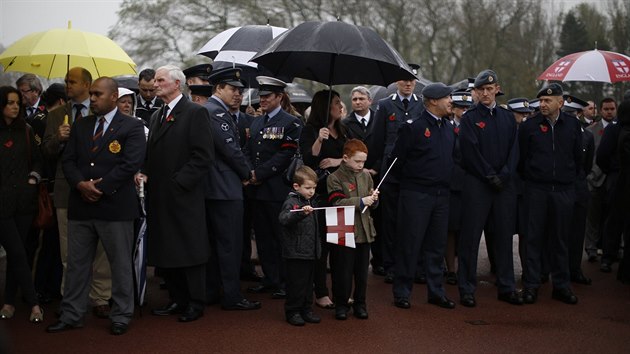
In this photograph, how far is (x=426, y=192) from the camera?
8.12 m

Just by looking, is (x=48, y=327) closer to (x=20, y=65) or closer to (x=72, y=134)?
(x=72, y=134)

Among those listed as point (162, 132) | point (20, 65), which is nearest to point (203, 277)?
point (162, 132)

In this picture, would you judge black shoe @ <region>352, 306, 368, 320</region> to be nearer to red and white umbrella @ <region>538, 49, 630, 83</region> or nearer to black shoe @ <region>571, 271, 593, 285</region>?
black shoe @ <region>571, 271, 593, 285</region>

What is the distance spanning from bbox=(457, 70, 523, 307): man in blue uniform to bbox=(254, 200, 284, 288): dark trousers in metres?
1.85

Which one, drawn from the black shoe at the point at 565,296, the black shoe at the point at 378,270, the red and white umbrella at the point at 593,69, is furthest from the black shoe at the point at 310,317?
the red and white umbrella at the point at 593,69

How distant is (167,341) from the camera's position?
662cm

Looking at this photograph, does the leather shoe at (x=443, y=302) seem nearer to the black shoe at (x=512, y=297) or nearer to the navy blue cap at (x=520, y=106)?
the black shoe at (x=512, y=297)

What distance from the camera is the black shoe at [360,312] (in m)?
7.50

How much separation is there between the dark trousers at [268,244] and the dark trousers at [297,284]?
4.10ft

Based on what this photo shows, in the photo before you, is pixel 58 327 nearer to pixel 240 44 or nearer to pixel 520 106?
pixel 240 44

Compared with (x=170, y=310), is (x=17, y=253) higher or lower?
higher

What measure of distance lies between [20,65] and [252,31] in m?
3.21

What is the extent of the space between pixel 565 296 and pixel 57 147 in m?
5.13

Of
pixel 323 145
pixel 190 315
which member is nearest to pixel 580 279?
pixel 323 145
